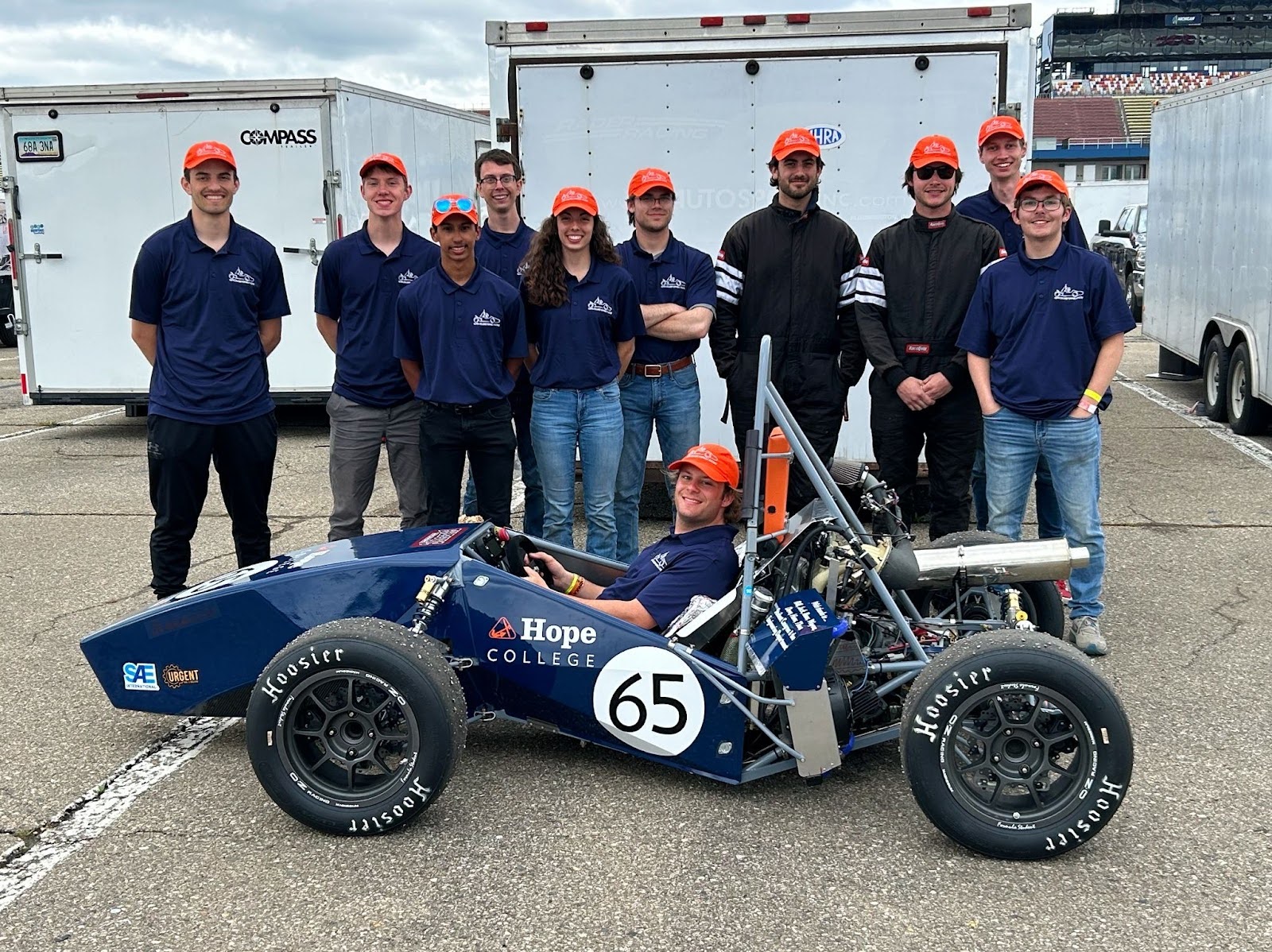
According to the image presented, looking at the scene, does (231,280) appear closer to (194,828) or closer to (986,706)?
(194,828)

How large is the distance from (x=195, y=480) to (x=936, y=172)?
3.46 meters

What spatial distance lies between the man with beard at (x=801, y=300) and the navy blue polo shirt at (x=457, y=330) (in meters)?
1.13

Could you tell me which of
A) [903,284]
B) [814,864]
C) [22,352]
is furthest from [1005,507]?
[22,352]

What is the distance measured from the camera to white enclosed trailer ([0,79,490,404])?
10.3m

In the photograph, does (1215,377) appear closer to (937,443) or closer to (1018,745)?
(937,443)

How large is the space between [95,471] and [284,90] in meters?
3.50

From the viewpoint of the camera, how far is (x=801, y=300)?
219 inches

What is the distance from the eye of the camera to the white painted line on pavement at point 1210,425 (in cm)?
945

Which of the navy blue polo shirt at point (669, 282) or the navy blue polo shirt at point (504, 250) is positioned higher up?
the navy blue polo shirt at point (504, 250)

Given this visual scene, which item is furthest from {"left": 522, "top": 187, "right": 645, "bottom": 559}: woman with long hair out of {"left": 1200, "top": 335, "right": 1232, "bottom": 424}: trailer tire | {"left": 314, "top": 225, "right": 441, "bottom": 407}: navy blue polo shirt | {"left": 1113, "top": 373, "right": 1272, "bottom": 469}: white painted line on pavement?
{"left": 1200, "top": 335, "right": 1232, "bottom": 424}: trailer tire

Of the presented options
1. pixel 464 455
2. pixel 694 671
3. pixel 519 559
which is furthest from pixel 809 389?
pixel 694 671

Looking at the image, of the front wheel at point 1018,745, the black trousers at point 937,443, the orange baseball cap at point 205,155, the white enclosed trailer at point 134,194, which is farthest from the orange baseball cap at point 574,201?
the white enclosed trailer at point 134,194

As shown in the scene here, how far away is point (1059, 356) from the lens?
16.4 ft

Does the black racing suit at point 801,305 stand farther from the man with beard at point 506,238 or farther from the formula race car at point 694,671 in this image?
the formula race car at point 694,671
